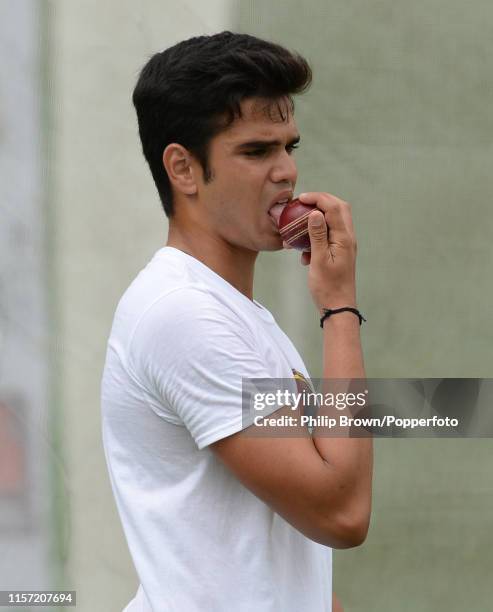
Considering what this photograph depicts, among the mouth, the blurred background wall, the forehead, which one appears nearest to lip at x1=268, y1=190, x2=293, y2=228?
the mouth

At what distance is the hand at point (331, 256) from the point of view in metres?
1.62

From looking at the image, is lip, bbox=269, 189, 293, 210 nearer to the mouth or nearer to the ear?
the mouth

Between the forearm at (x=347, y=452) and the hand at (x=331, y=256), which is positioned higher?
the hand at (x=331, y=256)

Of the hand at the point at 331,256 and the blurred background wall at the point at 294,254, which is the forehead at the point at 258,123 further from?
the blurred background wall at the point at 294,254

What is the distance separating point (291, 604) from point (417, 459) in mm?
1715

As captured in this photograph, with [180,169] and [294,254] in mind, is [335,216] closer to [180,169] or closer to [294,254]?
[180,169]

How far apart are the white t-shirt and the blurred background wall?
1.30 metres

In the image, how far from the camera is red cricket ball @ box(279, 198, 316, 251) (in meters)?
1.64

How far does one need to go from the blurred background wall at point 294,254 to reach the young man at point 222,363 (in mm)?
1089

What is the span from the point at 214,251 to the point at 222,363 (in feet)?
1.04

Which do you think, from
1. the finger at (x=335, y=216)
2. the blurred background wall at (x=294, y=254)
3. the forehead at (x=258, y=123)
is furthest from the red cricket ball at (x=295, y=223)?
the blurred background wall at (x=294, y=254)

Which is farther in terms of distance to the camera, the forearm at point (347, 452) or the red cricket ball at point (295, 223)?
the red cricket ball at point (295, 223)

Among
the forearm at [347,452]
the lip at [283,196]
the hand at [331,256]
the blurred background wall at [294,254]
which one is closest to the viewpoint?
the forearm at [347,452]

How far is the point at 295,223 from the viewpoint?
165cm
